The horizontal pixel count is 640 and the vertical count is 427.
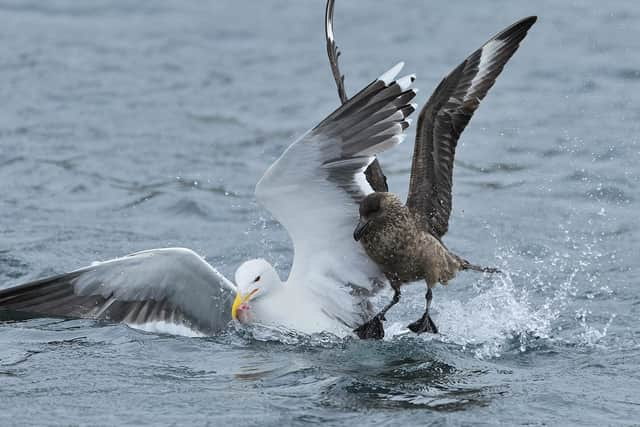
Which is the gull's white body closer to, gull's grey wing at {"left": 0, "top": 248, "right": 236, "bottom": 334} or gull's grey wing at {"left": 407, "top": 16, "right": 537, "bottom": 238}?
gull's grey wing at {"left": 0, "top": 248, "right": 236, "bottom": 334}

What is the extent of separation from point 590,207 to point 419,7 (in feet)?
24.2

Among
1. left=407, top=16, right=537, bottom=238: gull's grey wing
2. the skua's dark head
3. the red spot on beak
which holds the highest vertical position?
left=407, top=16, right=537, bottom=238: gull's grey wing

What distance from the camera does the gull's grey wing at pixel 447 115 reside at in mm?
7285

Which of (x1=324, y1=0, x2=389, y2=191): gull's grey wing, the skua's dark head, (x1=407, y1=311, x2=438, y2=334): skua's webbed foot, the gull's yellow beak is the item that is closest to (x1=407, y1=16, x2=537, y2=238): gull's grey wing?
(x1=324, y1=0, x2=389, y2=191): gull's grey wing

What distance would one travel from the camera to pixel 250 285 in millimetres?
7070

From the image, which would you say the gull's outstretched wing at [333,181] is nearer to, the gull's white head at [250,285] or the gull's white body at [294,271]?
the gull's white body at [294,271]

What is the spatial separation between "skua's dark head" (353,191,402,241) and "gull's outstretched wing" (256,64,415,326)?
0.08 metres

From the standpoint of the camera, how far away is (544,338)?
759 cm

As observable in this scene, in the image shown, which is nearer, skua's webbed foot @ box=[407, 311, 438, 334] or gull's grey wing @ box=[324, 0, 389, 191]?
skua's webbed foot @ box=[407, 311, 438, 334]

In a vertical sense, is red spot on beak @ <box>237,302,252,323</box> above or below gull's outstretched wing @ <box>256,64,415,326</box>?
below

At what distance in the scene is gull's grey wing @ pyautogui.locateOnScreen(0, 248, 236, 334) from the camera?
296 inches

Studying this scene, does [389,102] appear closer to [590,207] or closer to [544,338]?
[544,338]

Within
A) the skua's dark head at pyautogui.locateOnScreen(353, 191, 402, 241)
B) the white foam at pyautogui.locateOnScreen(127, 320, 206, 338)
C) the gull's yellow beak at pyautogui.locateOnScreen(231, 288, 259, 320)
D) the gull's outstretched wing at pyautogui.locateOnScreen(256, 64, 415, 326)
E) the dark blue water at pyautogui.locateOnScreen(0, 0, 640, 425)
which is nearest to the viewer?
the dark blue water at pyautogui.locateOnScreen(0, 0, 640, 425)

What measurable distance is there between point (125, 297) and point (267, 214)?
11.6 ft
